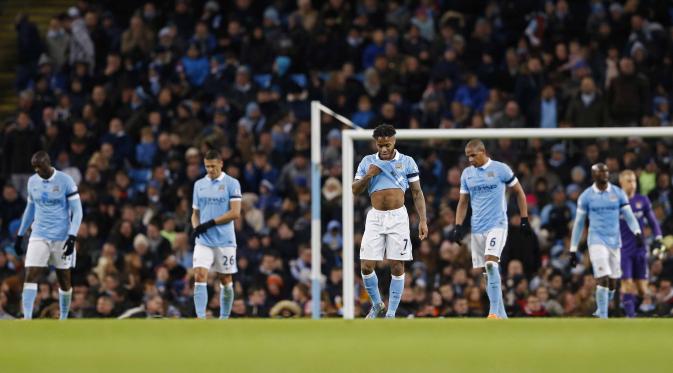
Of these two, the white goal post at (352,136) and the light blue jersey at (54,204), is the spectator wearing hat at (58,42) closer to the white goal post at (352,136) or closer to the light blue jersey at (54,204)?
the light blue jersey at (54,204)

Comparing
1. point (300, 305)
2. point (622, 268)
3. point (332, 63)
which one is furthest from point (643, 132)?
point (332, 63)

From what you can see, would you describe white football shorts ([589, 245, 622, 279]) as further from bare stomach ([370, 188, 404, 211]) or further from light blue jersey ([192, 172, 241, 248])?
light blue jersey ([192, 172, 241, 248])

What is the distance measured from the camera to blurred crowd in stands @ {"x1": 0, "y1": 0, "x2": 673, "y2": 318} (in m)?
19.6

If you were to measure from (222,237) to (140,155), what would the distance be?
6.21 meters

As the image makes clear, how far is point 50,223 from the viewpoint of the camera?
54.7ft

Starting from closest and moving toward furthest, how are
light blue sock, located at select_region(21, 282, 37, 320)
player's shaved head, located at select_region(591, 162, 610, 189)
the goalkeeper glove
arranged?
light blue sock, located at select_region(21, 282, 37, 320) < player's shaved head, located at select_region(591, 162, 610, 189) < the goalkeeper glove

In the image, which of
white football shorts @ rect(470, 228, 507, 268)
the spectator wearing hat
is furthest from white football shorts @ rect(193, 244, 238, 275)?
the spectator wearing hat

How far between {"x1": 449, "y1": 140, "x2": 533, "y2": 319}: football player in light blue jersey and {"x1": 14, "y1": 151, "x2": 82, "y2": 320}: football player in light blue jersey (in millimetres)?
4629

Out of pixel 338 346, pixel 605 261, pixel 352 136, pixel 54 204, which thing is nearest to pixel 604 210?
pixel 605 261

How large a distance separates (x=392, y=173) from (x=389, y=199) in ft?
0.93

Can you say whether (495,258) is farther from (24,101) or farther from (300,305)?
(24,101)

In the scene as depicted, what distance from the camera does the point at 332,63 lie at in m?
23.3

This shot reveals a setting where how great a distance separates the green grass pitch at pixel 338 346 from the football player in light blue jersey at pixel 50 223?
14.2 ft

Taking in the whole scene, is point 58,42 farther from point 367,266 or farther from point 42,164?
point 367,266
